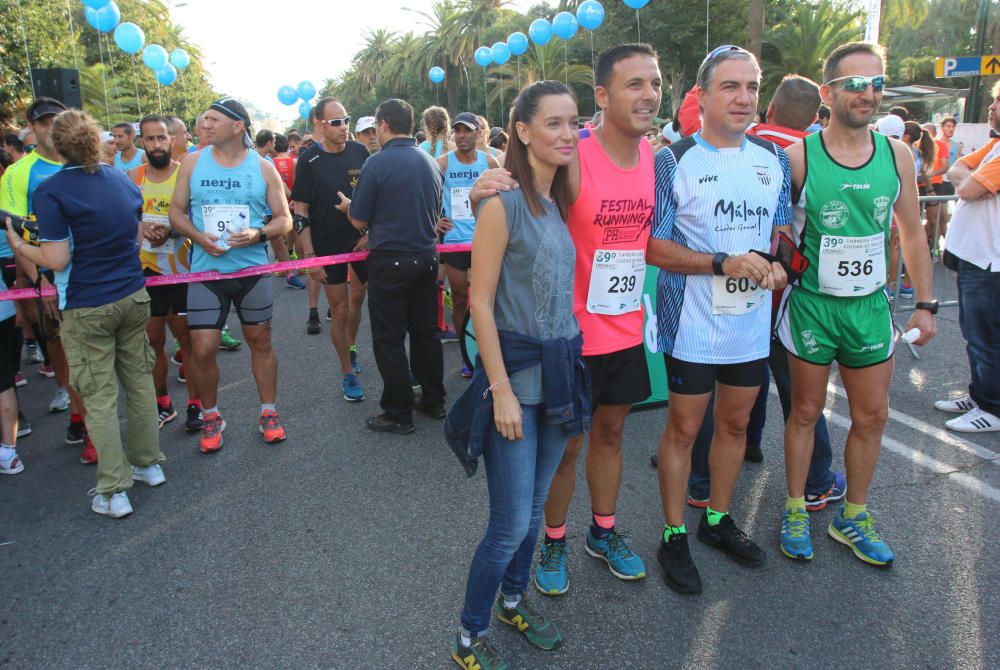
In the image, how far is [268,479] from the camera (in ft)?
13.9

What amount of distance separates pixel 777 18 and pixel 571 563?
41.4 metres

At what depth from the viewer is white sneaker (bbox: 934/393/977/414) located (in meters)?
4.91

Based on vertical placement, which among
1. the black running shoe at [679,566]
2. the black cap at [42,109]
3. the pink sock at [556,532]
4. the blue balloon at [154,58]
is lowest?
the black running shoe at [679,566]

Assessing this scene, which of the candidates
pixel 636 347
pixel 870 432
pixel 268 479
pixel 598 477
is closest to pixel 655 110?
pixel 636 347

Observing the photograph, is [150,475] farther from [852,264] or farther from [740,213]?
[852,264]

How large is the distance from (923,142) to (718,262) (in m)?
9.05

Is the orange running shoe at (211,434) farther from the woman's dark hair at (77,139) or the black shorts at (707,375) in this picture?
the black shorts at (707,375)

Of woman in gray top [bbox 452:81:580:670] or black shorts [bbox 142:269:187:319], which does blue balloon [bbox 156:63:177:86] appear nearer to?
black shorts [bbox 142:269:187:319]

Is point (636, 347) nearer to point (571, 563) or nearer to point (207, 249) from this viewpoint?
point (571, 563)

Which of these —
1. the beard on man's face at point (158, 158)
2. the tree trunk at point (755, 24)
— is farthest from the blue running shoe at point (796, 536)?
the tree trunk at point (755, 24)

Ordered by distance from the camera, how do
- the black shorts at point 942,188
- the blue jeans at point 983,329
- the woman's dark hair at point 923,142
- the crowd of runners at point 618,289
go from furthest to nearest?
1. the black shorts at point 942,188
2. the woman's dark hair at point 923,142
3. the blue jeans at point 983,329
4. the crowd of runners at point 618,289

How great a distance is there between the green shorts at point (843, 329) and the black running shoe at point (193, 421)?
12.8 ft

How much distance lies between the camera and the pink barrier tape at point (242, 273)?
4289mm

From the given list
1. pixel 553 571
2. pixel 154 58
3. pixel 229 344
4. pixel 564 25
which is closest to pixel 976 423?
pixel 553 571
